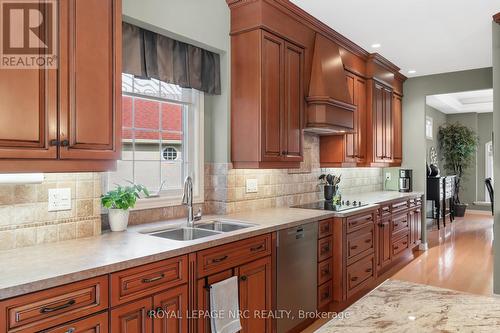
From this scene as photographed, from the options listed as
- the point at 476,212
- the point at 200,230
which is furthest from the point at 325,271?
the point at 476,212

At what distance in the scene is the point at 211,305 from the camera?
6.97ft

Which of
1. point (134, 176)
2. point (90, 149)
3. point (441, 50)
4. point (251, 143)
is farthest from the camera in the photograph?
point (441, 50)

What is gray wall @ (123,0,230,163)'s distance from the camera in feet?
8.22

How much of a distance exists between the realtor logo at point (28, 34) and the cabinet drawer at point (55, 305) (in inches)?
37.4

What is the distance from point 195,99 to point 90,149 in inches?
58.6

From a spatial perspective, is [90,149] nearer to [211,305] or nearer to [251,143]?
[211,305]

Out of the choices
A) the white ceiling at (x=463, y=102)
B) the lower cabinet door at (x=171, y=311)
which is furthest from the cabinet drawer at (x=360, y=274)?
the white ceiling at (x=463, y=102)

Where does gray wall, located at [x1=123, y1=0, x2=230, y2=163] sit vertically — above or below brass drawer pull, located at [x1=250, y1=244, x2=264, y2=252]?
above

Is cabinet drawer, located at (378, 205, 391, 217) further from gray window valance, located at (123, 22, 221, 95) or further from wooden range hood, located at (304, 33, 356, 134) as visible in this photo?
gray window valance, located at (123, 22, 221, 95)

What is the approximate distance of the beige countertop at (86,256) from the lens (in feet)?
4.61

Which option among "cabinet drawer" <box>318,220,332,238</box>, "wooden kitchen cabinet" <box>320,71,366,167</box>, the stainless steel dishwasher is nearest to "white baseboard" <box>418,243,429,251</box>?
"wooden kitchen cabinet" <box>320,71,366,167</box>

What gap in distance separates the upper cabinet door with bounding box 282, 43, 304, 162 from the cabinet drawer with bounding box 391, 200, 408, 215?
75.7 inches

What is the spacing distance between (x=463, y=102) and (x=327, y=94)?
22.5 feet

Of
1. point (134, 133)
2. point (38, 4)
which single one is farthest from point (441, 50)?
point (38, 4)
